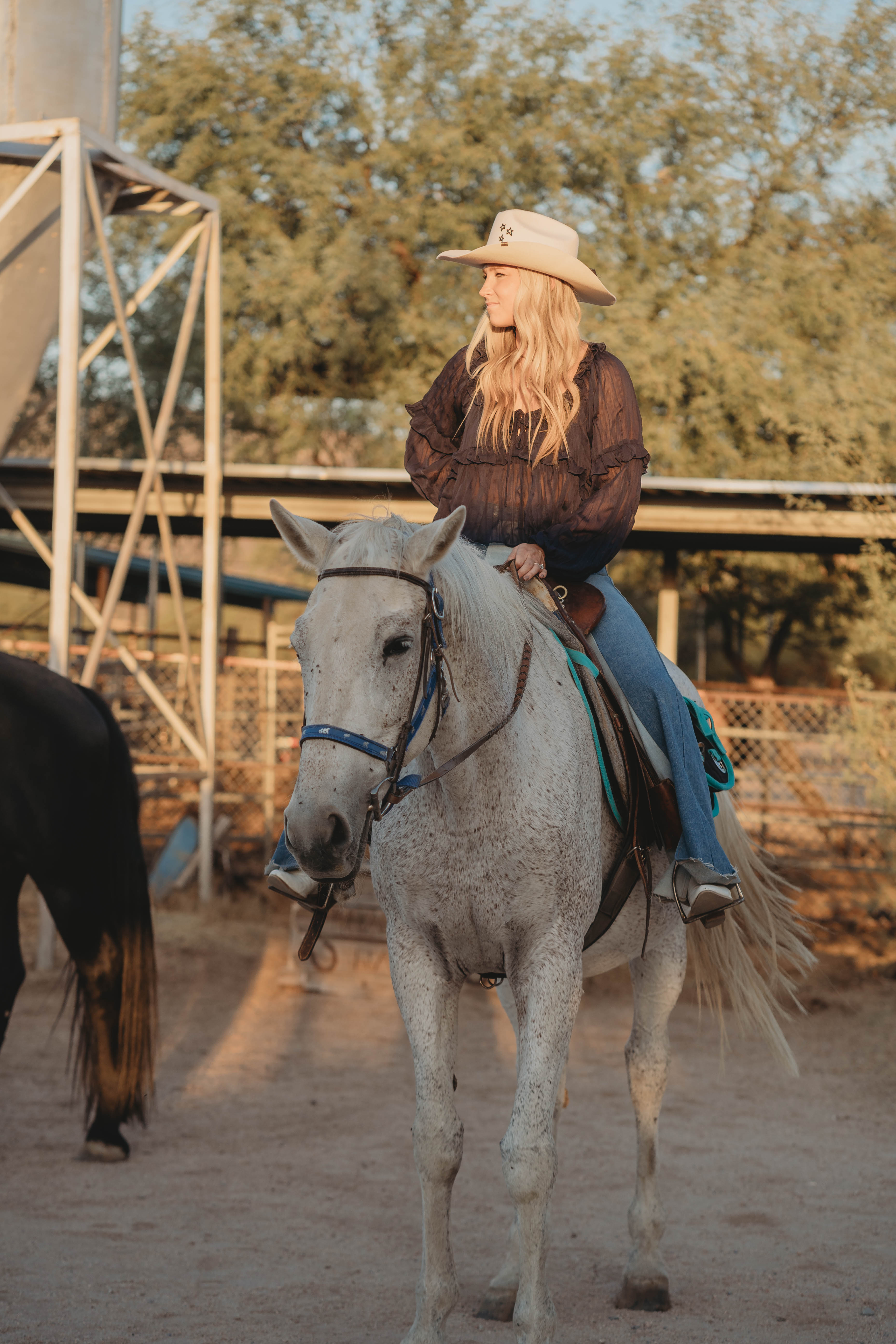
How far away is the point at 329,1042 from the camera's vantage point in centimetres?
784

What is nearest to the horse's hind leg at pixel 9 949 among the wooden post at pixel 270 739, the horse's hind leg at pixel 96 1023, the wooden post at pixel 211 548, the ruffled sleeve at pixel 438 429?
the horse's hind leg at pixel 96 1023

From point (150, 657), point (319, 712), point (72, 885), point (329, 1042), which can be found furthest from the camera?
point (150, 657)

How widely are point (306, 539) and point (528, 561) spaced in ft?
2.56

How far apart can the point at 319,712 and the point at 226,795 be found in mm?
10096

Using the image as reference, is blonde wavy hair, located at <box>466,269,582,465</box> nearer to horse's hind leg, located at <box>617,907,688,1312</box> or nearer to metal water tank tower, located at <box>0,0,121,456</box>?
horse's hind leg, located at <box>617,907,688,1312</box>

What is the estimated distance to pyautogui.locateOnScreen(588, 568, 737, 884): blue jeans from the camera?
3398mm

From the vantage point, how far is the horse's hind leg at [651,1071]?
3.84m

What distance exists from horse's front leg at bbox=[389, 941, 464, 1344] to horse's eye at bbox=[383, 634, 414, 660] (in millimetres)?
901

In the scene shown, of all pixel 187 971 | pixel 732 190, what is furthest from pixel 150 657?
pixel 732 190

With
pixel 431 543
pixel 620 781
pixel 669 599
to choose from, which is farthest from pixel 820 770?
pixel 431 543

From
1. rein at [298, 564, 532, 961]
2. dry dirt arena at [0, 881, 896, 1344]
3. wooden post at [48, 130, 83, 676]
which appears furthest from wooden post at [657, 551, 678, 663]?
rein at [298, 564, 532, 961]

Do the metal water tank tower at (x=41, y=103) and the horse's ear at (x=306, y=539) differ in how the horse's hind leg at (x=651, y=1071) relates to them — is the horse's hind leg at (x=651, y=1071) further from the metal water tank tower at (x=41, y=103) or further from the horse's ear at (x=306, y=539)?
the metal water tank tower at (x=41, y=103)

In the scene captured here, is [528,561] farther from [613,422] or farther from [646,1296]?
[646,1296]

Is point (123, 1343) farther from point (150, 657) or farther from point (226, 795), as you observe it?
point (226, 795)
